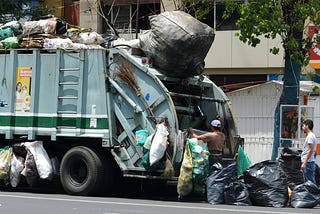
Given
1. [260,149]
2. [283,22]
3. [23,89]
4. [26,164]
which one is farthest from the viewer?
[260,149]

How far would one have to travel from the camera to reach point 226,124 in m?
13.3

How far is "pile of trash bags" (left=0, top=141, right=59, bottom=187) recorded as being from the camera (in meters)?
12.8

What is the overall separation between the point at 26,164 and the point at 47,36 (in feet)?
8.22

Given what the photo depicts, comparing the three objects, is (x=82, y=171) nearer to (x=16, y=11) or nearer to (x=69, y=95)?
(x=69, y=95)

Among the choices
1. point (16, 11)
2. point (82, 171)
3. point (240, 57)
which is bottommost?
point (82, 171)

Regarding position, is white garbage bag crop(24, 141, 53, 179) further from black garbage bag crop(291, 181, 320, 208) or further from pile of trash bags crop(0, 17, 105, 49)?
black garbage bag crop(291, 181, 320, 208)

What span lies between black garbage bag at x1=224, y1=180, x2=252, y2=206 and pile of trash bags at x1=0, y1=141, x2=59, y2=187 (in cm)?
340

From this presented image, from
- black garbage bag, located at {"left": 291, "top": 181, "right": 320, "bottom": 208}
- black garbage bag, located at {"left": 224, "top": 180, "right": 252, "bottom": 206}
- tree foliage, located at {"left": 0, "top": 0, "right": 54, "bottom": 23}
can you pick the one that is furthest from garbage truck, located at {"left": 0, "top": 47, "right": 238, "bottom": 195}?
tree foliage, located at {"left": 0, "top": 0, "right": 54, "bottom": 23}

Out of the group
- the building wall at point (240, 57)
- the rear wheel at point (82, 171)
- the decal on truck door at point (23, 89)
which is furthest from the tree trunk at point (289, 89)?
the building wall at point (240, 57)

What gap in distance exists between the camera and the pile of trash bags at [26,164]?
12766 mm

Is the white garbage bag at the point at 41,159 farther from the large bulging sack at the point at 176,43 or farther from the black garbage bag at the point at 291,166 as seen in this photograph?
the black garbage bag at the point at 291,166

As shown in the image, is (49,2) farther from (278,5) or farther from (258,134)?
(278,5)

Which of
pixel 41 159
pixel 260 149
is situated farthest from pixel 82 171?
pixel 260 149

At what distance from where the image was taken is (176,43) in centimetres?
1193
